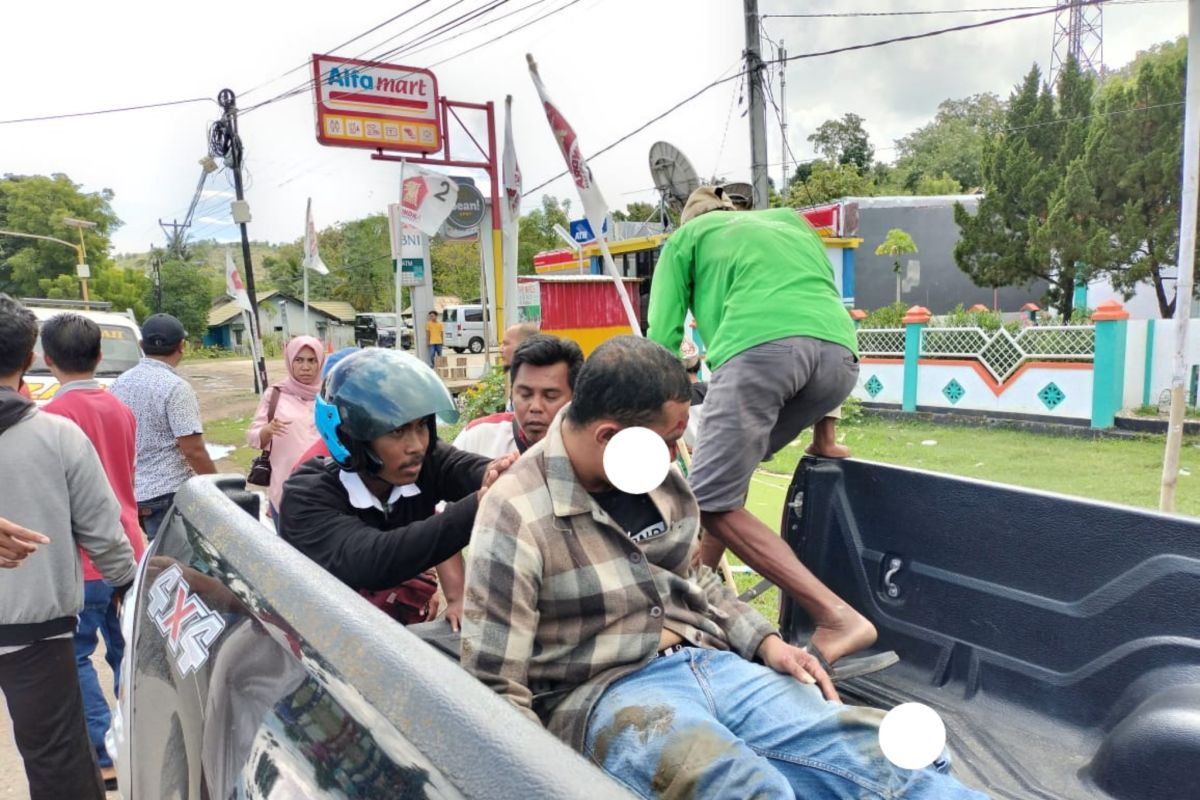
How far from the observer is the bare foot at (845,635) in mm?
2270

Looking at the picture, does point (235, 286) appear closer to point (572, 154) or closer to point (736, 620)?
point (572, 154)

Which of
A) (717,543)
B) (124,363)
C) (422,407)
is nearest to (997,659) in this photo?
(717,543)

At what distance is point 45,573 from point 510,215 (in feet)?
20.4

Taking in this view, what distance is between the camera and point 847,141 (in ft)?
142

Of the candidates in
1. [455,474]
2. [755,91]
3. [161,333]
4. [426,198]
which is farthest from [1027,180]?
[455,474]

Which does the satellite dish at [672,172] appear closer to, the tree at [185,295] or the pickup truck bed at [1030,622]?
the pickup truck bed at [1030,622]

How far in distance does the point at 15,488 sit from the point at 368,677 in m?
2.01

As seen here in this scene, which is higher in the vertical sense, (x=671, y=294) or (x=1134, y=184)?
(x=1134, y=184)

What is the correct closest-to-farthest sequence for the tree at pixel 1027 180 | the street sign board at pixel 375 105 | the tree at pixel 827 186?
the street sign board at pixel 375 105 → the tree at pixel 1027 180 → the tree at pixel 827 186

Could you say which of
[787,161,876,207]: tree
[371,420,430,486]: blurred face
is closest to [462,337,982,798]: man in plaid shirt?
[371,420,430,486]: blurred face

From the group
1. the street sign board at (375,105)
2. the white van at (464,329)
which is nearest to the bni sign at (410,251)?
the street sign board at (375,105)

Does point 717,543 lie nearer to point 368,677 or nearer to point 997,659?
point 997,659

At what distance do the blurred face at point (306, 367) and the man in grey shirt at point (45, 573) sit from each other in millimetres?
1817

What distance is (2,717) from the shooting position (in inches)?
145
